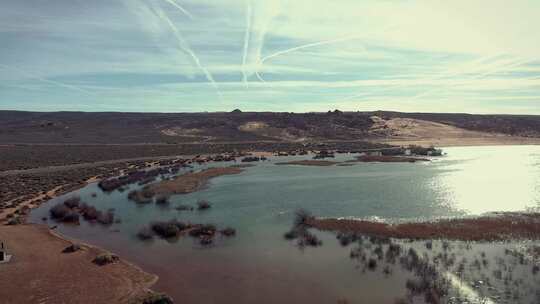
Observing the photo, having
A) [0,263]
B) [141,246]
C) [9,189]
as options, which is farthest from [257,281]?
[9,189]

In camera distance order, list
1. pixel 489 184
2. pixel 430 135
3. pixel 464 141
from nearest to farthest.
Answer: pixel 489 184, pixel 464 141, pixel 430 135

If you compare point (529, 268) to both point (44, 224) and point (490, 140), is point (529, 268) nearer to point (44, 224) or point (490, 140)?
point (44, 224)

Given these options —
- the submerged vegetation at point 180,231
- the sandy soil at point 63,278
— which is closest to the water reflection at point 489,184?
the submerged vegetation at point 180,231

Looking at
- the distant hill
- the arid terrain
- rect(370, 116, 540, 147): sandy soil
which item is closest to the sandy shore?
rect(370, 116, 540, 147): sandy soil

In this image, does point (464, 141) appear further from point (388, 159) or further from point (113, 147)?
point (113, 147)

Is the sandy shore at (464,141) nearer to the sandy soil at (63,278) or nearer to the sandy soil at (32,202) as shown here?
the sandy soil at (32,202)

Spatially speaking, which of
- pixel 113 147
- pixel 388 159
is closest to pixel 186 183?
pixel 388 159
